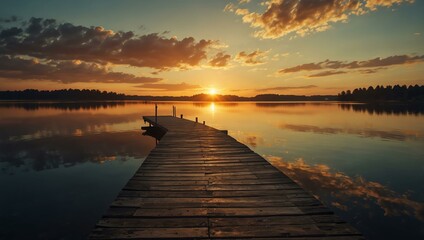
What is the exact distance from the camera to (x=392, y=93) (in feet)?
470

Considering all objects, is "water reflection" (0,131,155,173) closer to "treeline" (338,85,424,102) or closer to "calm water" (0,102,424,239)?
"calm water" (0,102,424,239)

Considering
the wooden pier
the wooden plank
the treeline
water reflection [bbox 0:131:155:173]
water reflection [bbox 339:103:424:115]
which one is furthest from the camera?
the treeline

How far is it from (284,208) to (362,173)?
1059cm

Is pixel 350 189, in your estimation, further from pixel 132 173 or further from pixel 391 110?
pixel 391 110

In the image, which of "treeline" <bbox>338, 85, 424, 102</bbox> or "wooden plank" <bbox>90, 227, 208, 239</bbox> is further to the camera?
"treeline" <bbox>338, 85, 424, 102</bbox>

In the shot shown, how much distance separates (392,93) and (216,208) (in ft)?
A: 558

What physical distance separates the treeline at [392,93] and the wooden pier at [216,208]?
520 ft

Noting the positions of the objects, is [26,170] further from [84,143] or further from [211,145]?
[211,145]

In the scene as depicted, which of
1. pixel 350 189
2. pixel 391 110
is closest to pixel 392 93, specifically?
pixel 391 110

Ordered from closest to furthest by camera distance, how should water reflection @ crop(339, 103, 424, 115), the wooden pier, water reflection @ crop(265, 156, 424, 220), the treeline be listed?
the wooden pier → water reflection @ crop(265, 156, 424, 220) → water reflection @ crop(339, 103, 424, 115) → the treeline

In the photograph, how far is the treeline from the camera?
430ft

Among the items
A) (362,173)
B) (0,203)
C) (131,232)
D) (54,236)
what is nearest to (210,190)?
(131,232)

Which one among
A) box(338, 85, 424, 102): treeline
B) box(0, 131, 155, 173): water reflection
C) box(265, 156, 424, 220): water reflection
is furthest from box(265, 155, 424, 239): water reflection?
box(338, 85, 424, 102): treeline

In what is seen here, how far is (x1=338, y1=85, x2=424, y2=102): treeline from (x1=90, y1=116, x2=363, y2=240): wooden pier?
15854 centimetres
